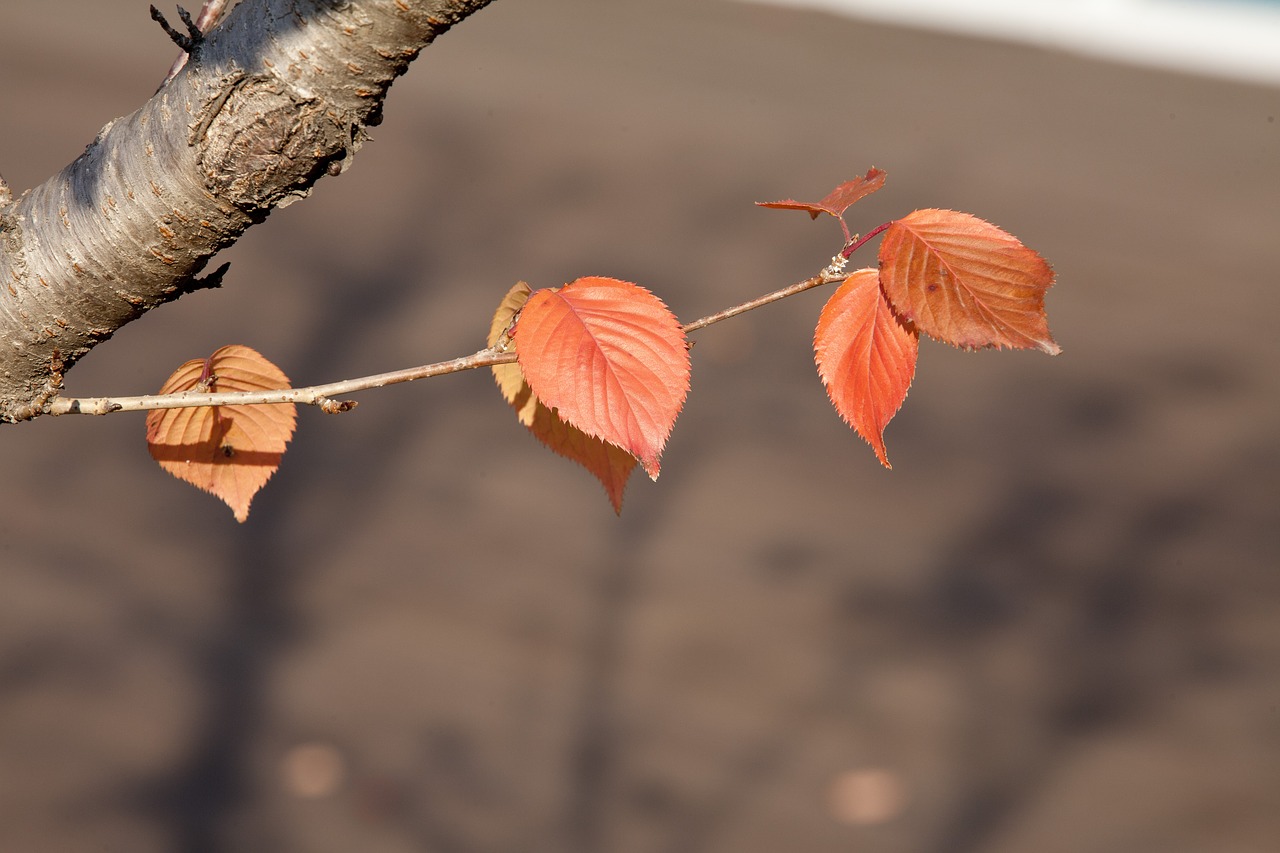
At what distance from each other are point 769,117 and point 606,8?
4.10 feet

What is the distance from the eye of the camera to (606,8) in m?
4.89

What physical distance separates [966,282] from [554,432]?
0.36m

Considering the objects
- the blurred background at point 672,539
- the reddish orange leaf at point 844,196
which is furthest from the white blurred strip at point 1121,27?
the reddish orange leaf at point 844,196

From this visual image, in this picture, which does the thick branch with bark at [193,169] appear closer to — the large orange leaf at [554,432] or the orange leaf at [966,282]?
the large orange leaf at [554,432]

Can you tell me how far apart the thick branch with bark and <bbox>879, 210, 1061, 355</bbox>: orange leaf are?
35 centimetres

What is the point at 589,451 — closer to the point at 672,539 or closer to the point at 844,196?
the point at 844,196

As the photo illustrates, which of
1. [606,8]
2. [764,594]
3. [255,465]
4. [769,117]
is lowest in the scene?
[764,594]

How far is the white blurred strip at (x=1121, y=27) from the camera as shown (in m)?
4.76

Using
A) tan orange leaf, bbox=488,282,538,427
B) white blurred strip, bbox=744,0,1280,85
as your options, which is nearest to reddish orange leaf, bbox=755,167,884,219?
tan orange leaf, bbox=488,282,538,427

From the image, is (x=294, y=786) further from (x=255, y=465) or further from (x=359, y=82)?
(x=359, y=82)

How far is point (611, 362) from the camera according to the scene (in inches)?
27.8

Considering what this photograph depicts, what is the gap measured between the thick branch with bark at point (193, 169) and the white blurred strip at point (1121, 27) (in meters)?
4.81

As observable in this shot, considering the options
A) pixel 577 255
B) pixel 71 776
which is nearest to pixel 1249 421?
pixel 577 255

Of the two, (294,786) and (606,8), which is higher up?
(606,8)
